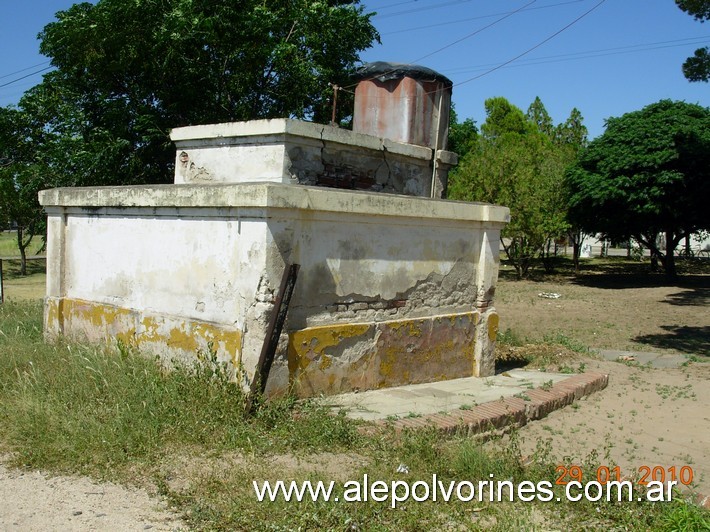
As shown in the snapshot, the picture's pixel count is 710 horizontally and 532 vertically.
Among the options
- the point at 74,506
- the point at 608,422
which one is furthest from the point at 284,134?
the point at 608,422

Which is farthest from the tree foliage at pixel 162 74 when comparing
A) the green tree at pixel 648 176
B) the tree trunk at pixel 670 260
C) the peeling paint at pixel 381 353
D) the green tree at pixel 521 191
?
the tree trunk at pixel 670 260

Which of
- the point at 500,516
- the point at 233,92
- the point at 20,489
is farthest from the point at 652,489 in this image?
the point at 233,92

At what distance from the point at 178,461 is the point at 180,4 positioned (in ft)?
49.2

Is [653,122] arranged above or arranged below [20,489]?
above

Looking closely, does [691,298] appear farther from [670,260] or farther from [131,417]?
[131,417]

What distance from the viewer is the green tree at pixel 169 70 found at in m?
17.1

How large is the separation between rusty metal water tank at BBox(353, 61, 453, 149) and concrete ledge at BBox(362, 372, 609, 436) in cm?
346

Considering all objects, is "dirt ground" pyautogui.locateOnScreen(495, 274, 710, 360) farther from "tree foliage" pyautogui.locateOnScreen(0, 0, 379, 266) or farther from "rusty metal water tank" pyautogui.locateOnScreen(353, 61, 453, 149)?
"tree foliage" pyautogui.locateOnScreen(0, 0, 379, 266)

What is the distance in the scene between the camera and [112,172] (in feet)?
58.8

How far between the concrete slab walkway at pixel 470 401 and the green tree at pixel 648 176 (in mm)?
15170

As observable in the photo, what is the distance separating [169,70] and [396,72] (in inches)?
443

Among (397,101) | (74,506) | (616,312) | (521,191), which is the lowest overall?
(74,506)

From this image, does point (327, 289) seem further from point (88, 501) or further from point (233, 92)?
point (233, 92)

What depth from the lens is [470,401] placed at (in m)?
6.52
